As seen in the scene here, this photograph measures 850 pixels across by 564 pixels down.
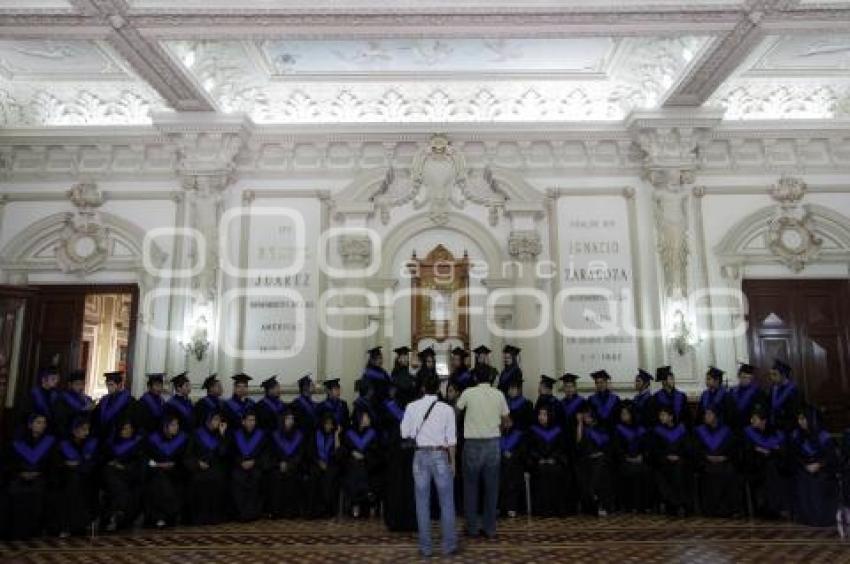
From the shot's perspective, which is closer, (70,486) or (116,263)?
(70,486)

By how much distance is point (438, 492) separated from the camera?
623cm

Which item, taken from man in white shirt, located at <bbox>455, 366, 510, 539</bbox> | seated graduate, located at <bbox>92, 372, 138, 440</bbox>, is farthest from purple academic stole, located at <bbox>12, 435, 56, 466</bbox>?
man in white shirt, located at <bbox>455, 366, 510, 539</bbox>

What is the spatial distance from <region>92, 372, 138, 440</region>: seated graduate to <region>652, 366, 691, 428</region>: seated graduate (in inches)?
266

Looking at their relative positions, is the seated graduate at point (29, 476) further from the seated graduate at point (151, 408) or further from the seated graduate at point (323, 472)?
the seated graduate at point (323, 472)

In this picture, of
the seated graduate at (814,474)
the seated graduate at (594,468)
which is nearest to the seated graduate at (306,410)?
the seated graduate at (594,468)

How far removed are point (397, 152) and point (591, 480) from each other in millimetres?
6041

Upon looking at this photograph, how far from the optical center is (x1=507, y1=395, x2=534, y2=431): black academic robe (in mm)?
8727

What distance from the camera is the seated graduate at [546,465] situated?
8.25 metres

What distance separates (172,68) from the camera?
30.5 ft

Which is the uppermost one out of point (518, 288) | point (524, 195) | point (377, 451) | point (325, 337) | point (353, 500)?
point (524, 195)

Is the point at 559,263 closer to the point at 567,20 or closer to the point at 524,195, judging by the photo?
the point at 524,195

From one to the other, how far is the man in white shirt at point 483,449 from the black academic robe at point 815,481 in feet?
12.2

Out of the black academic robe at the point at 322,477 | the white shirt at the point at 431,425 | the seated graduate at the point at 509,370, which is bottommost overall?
the black academic robe at the point at 322,477

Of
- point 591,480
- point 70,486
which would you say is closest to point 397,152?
point 591,480
